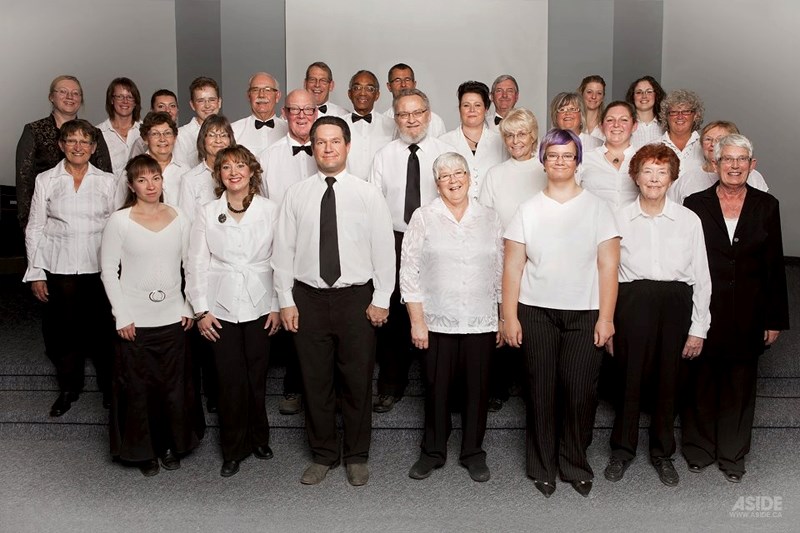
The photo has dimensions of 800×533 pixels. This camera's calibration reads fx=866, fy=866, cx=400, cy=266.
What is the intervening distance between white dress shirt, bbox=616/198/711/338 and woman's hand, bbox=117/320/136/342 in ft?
7.55

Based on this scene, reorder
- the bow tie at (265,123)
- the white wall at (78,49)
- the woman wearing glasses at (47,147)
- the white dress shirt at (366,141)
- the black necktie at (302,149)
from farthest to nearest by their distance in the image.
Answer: the white wall at (78,49) → the white dress shirt at (366,141) → the bow tie at (265,123) → the woman wearing glasses at (47,147) → the black necktie at (302,149)

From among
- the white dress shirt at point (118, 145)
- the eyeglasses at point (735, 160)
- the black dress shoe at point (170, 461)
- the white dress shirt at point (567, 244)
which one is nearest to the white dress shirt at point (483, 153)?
the white dress shirt at point (567, 244)

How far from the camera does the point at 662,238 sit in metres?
3.91

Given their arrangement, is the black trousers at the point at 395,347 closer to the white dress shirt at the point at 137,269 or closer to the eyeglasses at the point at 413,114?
the eyeglasses at the point at 413,114

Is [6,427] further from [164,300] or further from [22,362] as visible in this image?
[164,300]

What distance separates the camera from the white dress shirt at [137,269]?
4047 millimetres

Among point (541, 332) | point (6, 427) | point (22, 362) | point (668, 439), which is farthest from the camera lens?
point (22, 362)

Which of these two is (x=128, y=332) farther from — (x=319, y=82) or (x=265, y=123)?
(x=319, y=82)

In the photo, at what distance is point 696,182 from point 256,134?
8.16 feet

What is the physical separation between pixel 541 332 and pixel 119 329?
195 cm

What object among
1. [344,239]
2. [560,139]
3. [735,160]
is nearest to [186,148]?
[344,239]

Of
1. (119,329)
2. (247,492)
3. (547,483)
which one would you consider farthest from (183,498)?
(547,483)

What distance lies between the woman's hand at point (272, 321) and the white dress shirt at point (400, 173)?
81 centimetres

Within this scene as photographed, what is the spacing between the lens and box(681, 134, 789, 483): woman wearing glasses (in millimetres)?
4031
